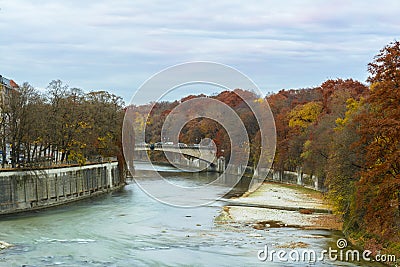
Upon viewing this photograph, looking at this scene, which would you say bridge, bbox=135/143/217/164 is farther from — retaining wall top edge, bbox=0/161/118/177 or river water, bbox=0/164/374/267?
river water, bbox=0/164/374/267

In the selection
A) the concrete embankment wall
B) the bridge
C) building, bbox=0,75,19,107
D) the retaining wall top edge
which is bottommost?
the concrete embankment wall

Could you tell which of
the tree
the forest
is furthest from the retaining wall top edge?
the tree

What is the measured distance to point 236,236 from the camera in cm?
4247

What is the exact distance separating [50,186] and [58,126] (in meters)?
7.63

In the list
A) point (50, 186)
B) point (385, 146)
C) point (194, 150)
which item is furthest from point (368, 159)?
point (194, 150)

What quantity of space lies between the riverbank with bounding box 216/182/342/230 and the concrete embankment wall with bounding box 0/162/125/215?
15139 millimetres

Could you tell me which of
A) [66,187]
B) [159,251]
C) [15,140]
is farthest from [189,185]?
[159,251]

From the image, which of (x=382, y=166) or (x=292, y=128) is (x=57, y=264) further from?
(x=292, y=128)

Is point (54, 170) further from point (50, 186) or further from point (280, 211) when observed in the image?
point (280, 211)

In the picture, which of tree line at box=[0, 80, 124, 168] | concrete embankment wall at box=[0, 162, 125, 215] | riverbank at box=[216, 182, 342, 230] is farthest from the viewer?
tree line at box=[0, 80, 124, 168]

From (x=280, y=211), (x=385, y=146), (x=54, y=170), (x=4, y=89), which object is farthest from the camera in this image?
(x=4, y=89)

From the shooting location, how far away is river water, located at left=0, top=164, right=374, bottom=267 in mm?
34781

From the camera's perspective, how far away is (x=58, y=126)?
66312 mm

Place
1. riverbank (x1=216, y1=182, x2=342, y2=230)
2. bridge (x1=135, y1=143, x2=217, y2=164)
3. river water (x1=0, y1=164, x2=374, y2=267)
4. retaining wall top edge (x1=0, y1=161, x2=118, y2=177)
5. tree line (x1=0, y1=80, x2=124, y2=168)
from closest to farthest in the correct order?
river water (x1=0, y1=164, x2=374, y2=267)
riverbank (x1=216, y1=182, x2=342, y2=230)
retaining wall top edge (x1=0, y1=161, x2=118, y2=177)
tree line (x1=0, y1=80, x2=124, y2=168)
bridge (x1=135, y1=143, x2=217, y2=164)
